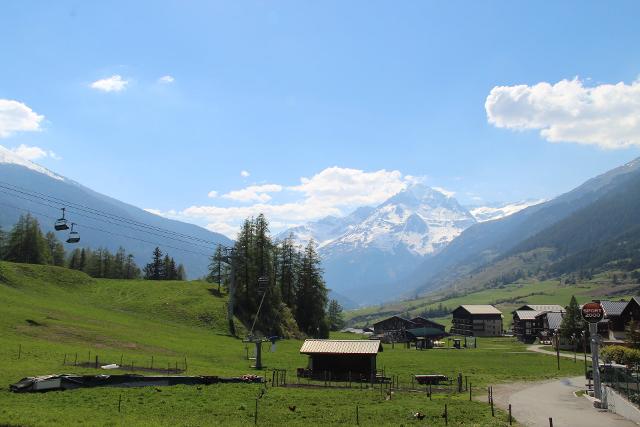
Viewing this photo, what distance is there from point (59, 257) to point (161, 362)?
4932 inches

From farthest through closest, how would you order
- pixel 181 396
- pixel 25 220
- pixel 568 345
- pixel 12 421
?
1. pixel 25 220
2. pixel 568 345
3. pixel 181 396
4. pixel 12 421

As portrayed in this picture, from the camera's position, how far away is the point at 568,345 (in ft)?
408

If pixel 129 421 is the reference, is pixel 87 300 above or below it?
above

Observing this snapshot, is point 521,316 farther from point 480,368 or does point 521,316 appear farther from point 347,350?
point 347,350

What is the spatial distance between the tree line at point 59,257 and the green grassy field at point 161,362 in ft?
112

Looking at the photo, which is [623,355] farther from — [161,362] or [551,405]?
[161,362]

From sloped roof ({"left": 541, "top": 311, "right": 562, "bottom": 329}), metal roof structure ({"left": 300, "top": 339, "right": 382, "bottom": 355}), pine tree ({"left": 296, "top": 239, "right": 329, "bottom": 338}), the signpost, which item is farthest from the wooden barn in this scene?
sloped roof ({"left": 541, "top": 311, "right": 562, "bottom": 329})

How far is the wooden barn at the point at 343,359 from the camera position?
5941 centimetres

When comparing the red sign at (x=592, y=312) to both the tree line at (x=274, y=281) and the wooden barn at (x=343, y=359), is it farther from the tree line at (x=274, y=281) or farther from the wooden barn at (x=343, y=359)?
the tree line at (x=274, y=281)

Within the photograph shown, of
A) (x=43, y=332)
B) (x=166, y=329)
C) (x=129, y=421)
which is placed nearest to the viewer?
(x=129, y=421)

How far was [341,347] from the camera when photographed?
61000 millimetres

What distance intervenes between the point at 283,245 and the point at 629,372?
3673 inches

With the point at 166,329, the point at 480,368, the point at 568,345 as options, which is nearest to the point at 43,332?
the point at 166,329

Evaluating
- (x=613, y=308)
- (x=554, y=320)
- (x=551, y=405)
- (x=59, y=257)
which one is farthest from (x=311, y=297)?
(x=59, y=257)
